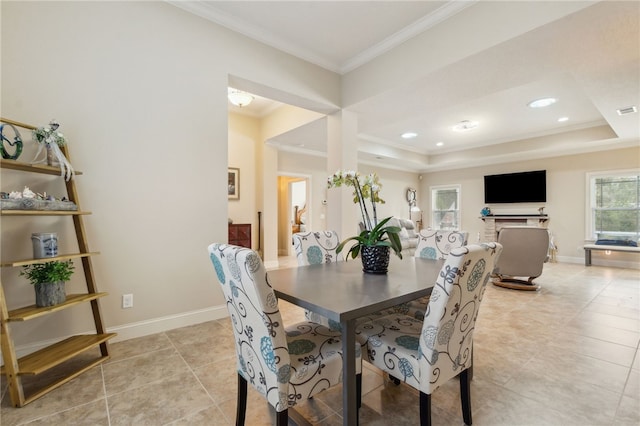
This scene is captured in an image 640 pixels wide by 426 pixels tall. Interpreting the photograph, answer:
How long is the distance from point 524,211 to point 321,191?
501 cm

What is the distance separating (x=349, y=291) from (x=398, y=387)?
2.94 ft

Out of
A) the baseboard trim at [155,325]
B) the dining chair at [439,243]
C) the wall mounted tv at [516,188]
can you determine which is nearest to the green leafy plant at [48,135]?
the baseboard trim at [155,325]

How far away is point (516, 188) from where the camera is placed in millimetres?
7156

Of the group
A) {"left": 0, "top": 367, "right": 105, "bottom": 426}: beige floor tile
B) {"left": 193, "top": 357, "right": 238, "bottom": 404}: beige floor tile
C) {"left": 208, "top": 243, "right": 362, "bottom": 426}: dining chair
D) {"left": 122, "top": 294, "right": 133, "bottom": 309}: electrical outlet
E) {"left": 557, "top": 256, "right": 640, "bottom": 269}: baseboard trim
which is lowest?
{"left": 557, "top": 256, "right": 640, "bottom": 269}: baseboard trim

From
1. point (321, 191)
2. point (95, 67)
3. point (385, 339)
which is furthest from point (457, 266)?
point (321, 191)

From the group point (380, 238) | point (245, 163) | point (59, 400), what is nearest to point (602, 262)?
point (380, 238)

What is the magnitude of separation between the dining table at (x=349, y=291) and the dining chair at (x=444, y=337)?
0.19 m

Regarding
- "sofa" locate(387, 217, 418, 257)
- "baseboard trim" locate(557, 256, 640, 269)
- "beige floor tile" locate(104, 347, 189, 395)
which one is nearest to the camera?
"beige floor tile" locate(104, 347, 189, 395)

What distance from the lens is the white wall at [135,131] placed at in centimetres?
208

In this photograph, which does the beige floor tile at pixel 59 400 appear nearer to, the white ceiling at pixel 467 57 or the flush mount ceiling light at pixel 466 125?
the white ceiling at pixel 467 57

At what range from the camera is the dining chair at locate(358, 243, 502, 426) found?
3.66ft

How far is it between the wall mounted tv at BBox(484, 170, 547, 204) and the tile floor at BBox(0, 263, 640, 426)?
15.6 feet

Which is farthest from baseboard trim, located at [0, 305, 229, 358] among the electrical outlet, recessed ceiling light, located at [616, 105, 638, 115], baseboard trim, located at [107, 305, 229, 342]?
recessed ceiling light, located at [616, 105, 638, 115]

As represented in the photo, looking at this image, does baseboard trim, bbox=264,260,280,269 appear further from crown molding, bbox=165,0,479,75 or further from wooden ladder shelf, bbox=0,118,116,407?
crown molding, bbox=165,0,479,75
